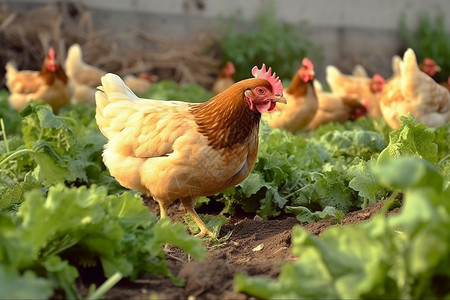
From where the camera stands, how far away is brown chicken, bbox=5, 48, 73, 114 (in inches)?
380

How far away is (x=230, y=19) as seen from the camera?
53.2 feet

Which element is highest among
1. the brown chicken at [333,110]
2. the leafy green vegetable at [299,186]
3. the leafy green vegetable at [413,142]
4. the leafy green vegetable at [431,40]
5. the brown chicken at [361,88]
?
the leafy green vegetable at [413,142]

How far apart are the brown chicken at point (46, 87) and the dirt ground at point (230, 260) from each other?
176 inches

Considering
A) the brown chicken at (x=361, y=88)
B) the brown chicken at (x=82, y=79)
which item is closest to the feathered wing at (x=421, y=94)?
the brown chicken at (x=361, y=88)

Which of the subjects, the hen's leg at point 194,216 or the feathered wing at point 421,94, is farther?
the feathered wing at point 421,94

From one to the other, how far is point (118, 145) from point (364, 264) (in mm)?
2684

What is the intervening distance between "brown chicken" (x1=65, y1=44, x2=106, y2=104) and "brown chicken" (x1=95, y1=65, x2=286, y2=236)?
275 inches

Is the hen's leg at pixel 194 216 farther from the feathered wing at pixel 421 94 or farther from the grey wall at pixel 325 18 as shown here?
the grey wall at pixel 325 18

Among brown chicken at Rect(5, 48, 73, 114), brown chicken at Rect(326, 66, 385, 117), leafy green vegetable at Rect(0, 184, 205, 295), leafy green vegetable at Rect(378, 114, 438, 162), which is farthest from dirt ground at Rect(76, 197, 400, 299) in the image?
brown chicken at Rect(326, 66, 385, 117)

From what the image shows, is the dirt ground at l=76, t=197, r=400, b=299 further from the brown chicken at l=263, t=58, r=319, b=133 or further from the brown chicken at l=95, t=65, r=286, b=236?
the brown chicken at l=263, t=58, r=319, b=133

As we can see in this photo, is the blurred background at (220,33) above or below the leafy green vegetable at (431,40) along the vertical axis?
above

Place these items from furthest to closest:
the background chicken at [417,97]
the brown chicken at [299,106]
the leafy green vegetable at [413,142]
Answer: the brown chicken at [299,106] < the background chicken at [417,97] < the leafy green vegetable at [413,142]

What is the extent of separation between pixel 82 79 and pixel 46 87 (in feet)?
7.02

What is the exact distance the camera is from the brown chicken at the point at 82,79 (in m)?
11.5
